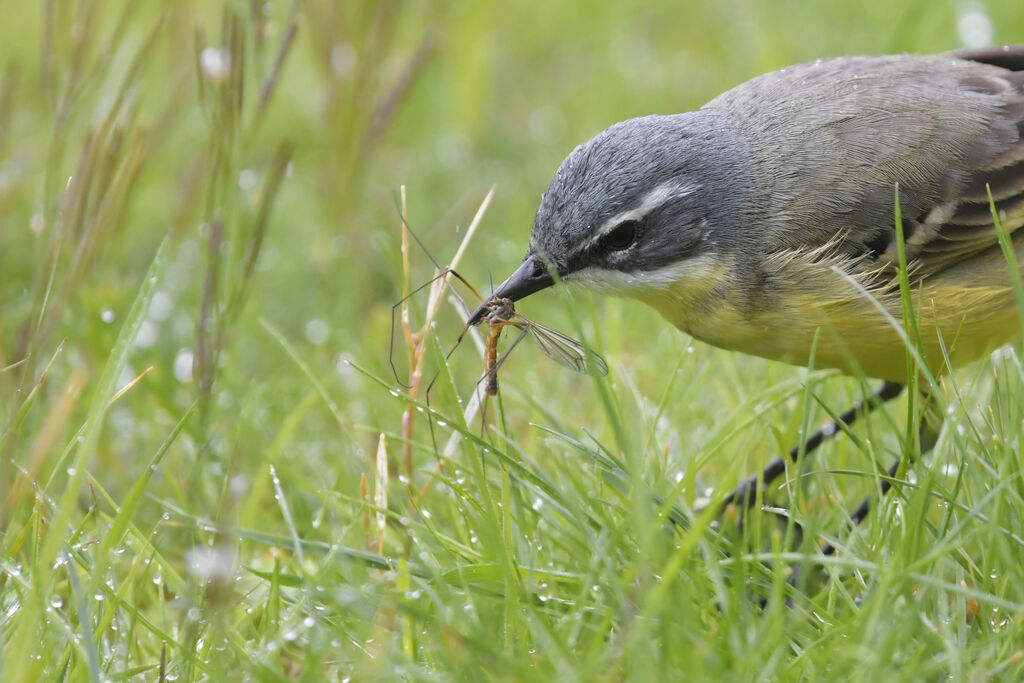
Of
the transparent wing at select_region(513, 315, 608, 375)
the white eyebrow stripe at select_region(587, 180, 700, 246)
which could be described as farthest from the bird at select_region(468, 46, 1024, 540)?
the transparent wing at select_region(513, 315, 608, 375)

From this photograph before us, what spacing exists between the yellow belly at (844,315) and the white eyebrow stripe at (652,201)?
30 centimetres

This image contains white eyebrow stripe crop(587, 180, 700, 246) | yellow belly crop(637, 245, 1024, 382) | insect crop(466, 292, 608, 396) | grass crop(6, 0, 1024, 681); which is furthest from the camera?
white eyebrow stripe crop(587, 180, 700, 246)

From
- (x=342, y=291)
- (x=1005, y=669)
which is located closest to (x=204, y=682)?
(x=1005, y=669)

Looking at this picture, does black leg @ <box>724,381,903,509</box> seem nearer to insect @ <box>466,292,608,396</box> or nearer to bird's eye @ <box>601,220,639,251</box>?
insect @ <box>466,292,608,396</box>

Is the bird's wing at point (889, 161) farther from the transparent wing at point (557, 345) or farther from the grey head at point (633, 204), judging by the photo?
the transparent wing at point (557, 345)

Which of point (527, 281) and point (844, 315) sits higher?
point (527, 281)

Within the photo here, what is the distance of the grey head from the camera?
382 centimetres

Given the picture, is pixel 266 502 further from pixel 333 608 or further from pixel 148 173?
pixel 148 173

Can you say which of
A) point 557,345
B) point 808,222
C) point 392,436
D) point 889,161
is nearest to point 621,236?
point 557,345

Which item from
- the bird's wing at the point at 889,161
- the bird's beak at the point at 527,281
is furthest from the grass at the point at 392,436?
the bird's wing at the point at 889,161

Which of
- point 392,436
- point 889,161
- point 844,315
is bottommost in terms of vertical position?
point 844,315

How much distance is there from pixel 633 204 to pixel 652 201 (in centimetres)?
9

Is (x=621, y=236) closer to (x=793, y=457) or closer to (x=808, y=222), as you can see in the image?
(x=808, y=222)

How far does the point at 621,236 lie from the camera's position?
12.9 ft
